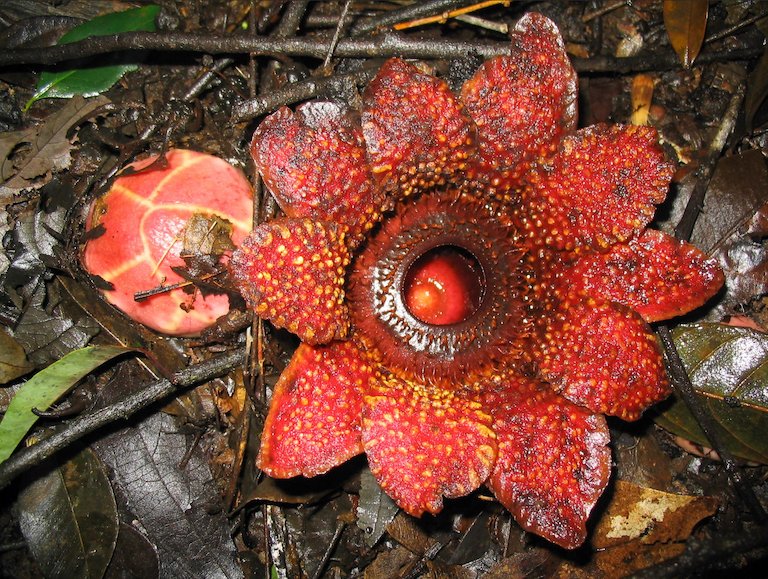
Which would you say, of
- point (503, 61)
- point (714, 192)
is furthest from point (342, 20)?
point (714, 192)

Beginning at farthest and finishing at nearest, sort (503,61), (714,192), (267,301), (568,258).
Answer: (714,192) → (568,258) → (503,61) → (267,301)

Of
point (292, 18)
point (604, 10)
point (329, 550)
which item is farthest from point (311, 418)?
point (604, 10)

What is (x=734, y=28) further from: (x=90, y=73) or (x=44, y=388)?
(x=44, y=388)

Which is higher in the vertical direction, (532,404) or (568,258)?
(568,258)

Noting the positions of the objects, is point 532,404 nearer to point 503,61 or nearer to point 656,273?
point 656,273

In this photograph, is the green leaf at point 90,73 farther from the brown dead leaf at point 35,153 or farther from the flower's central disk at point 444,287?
the flower's central disk at point 444,287

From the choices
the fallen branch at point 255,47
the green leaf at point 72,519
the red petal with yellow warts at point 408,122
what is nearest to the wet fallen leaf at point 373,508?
the green leaf at point 72,519

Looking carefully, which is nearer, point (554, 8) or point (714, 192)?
point (714, 192)
